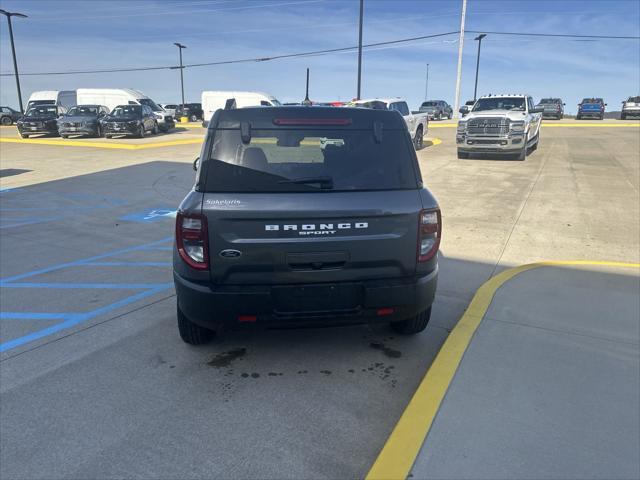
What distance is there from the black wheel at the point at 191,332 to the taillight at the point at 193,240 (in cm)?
72

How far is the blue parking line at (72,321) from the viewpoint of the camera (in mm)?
3998

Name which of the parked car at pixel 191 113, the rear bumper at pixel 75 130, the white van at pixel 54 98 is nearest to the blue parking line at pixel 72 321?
the rear bumper at pixel 75 130

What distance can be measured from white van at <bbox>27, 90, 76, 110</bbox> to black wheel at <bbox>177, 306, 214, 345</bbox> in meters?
38.5

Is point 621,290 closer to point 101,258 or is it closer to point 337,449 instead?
point 337,449

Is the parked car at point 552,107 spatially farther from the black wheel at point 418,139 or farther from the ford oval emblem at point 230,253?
the ford oval emblem at point 230,253

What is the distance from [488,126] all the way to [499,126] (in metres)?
0.38

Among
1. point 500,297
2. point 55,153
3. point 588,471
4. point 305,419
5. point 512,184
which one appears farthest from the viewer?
point 55,153

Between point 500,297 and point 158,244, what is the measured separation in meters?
4.90

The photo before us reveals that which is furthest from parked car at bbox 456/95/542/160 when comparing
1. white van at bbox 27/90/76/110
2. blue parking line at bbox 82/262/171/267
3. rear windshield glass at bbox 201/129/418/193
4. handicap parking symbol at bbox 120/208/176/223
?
white van at bbox 27/90/76/110

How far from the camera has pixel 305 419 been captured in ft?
9.80

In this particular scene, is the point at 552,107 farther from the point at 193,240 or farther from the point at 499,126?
the point at 193,240

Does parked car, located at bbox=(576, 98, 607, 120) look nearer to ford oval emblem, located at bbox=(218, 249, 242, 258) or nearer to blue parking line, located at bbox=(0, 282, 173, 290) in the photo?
blue parking line, located at bbox=(0, 282, 173, 290)

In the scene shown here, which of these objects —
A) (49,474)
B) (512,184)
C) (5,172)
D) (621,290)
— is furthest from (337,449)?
(5,172)

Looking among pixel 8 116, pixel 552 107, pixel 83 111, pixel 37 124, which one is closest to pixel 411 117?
pixel 83 111
